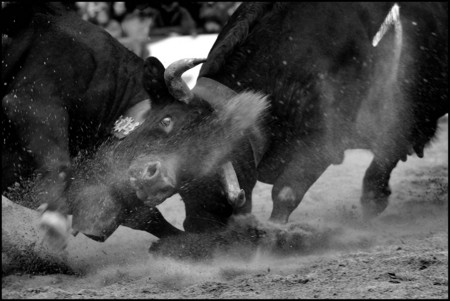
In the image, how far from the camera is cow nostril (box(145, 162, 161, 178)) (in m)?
4.57

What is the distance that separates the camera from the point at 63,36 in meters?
5.32

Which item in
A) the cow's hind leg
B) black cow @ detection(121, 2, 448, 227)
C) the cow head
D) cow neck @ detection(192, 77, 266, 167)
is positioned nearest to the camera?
the cow head

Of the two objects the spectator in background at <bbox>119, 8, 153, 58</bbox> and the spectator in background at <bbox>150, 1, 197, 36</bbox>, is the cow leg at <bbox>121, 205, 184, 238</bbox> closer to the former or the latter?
the spectator in background at <bbox>119, 8, 153, 58</bbox>

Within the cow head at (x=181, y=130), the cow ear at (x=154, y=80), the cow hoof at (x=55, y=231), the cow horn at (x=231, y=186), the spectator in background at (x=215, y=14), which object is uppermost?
the spectator in background at (x=215, y=14)

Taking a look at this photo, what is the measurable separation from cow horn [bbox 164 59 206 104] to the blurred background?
4.24m

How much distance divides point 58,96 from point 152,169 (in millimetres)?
940

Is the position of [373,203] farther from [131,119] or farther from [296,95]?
[131,119]

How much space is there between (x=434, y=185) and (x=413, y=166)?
692 mm

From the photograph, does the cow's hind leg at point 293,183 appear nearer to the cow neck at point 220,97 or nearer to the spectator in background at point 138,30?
the cow neck at point 220,97

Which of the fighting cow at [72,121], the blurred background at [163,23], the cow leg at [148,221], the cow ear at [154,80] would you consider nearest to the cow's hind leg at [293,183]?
the fighting cow at [72,121]

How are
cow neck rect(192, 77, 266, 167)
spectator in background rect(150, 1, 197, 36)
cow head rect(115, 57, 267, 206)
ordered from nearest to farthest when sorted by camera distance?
cow head rect(115, 57, 267, 206) → cow neck rect(192, 77, 266, 167) → spectator in background rect(150, 1, 197, 36)

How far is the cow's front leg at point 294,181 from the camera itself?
5.27 meters

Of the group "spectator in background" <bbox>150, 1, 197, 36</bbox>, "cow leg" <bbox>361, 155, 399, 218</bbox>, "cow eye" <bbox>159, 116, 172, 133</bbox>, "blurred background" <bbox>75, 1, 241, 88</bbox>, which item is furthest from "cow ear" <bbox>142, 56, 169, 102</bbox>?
"spectator in background" <bbox>150, 1, 197, 36</bbox>

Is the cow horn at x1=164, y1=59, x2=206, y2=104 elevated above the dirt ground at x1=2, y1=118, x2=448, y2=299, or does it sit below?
above
